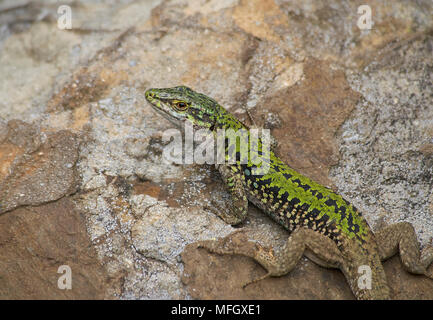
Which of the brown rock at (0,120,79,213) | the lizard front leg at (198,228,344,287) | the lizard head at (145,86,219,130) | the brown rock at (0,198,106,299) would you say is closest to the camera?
the brown rock at (0,198,106,299)

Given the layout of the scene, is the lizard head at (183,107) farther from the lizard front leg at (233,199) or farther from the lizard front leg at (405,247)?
the lizard front leg at (405,247)

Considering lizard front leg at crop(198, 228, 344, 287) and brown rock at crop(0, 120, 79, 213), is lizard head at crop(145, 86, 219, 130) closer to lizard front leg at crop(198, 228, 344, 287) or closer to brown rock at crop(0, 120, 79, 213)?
brown rock at crop(0, 120, 79, 213)

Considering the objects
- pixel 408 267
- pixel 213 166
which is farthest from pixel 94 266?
pixel 408 267

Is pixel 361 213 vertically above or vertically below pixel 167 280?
above

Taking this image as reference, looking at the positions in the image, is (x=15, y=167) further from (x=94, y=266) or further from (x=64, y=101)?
(x=94, y=266)

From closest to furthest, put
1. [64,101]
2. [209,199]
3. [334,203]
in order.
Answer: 1. [334,203]
2. [209,199]
3. [64,101]

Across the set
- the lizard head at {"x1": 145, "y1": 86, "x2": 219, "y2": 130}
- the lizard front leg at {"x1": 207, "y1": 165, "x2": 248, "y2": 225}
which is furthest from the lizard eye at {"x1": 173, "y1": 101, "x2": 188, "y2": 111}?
the lizard front leg at {"x1": 207, "y1": 165, "x2": 248, "y2": 225}

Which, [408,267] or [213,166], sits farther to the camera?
[213,166]
